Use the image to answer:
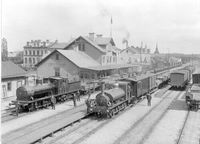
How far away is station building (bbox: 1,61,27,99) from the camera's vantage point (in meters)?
25.2

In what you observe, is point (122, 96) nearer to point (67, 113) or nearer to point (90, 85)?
point (67, 113)

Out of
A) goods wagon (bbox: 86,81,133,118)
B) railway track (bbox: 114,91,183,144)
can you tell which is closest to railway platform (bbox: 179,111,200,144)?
railway track (bbox: 114,91,183,144)

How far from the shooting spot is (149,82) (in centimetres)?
2644

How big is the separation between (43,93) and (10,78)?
6833mm

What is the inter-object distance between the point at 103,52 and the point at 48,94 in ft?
80.3

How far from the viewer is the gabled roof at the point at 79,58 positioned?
3857cm

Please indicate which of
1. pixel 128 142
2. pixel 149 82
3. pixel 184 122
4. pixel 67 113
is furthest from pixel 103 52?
pixel 128 142

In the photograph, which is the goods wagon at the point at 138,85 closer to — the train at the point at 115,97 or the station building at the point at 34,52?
the train at the point at 115,97

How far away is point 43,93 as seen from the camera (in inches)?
843

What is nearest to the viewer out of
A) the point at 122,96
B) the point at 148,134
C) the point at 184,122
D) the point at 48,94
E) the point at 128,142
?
the point at 128,142

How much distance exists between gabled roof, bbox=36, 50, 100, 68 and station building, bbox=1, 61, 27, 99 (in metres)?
11.7

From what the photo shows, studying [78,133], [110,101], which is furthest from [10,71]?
[78,133]

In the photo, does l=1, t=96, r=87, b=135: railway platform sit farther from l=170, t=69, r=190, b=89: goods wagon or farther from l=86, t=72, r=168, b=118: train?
l=170, t=69, r=190, b=89: goods wagon

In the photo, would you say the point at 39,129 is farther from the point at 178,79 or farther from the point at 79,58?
the point at 79,58
